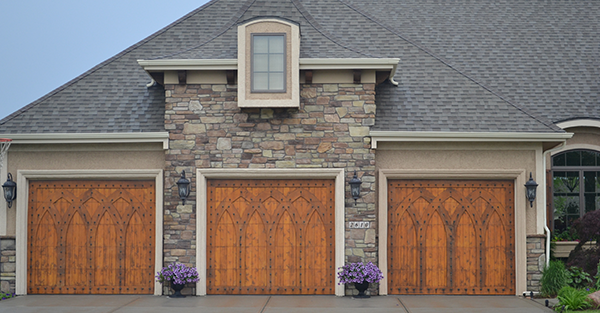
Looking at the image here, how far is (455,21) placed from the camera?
15.9m

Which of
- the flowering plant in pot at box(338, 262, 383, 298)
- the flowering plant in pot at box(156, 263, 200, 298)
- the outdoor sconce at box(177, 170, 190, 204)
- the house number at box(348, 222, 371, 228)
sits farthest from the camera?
the house number at box(348, 222, 371, 228)

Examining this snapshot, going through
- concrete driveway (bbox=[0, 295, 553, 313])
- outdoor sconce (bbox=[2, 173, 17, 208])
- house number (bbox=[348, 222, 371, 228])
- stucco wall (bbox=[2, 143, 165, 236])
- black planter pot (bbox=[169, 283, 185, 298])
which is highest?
stucco wall (bbox=[2, 143, 165, 236])

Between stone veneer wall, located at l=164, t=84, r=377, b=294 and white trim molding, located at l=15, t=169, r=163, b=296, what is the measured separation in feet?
0.84

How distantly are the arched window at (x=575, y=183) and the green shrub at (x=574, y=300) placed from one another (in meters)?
4.06

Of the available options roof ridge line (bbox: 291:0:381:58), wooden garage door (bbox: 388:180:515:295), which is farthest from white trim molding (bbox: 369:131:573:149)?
roof ridge line (bbox: 291:0:381:58)

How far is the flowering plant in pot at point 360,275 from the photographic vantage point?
33.8 ft

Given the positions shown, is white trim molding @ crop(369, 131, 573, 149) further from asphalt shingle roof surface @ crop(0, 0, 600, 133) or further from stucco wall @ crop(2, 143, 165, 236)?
stucco wall @ crop(2, 143, 165, 236)

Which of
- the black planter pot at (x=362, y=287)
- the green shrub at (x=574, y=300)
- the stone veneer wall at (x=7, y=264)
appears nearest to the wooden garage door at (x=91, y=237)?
the stone veneer wall at (x=7, y=264)

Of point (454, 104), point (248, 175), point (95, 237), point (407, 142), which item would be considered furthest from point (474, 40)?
point (95, 237)

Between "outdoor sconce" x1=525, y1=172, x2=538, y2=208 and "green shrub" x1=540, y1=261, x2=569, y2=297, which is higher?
"outdoor sconce" x1=525, y1=172, x2=538, y2=208

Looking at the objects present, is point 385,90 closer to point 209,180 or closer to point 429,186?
point 429,186

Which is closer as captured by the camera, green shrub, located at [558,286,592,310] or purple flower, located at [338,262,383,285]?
green shrub, located at [558,286,592,310]

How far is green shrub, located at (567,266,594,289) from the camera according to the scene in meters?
10.9

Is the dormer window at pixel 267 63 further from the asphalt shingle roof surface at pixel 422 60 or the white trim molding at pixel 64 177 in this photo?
the white trim molding at pixel 64 177
